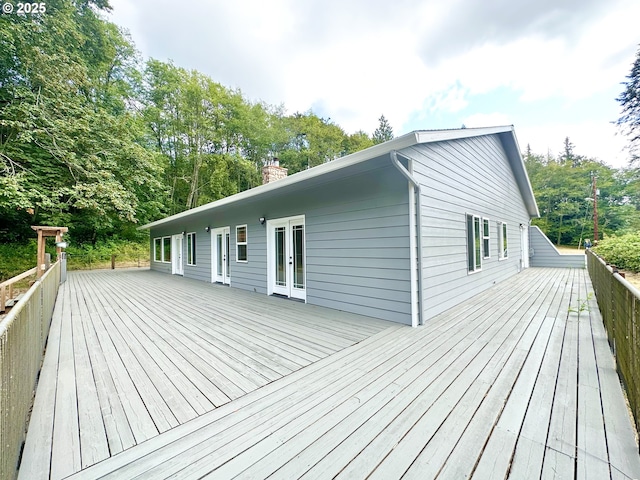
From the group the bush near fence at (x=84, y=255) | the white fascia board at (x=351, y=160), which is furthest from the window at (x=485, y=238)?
the bush near fence at (x=84, y=255)

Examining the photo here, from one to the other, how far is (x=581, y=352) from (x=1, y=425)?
14.6 ft

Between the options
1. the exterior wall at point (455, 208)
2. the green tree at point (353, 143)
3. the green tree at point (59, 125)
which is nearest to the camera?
the exterior wall at point (455, 208)

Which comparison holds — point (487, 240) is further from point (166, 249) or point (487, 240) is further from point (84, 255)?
point (84, 255)

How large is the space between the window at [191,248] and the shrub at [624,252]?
13945 millimetres

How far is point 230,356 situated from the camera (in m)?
2.97

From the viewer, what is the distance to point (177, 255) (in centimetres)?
1159

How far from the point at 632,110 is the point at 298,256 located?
18.3 m

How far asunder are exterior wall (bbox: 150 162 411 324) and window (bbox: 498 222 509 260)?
17.4 feet

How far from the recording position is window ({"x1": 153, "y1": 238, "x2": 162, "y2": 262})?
13281 millimetres

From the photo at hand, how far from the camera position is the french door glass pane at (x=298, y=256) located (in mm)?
5721

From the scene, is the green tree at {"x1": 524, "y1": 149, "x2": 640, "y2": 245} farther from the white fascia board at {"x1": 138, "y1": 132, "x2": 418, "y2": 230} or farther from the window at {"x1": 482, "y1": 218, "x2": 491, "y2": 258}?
the white fascia board at {"x1": 138, "y1": 132, "x2": 418, "y2": 230}

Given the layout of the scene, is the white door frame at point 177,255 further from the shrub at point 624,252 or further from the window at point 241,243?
the shrub at point 624,252

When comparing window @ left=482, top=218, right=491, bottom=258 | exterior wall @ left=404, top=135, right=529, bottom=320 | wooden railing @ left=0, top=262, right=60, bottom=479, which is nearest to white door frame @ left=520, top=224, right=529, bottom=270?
exterior wall @ left=404, top=135, right=529, bottom=320

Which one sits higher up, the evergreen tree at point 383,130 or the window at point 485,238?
the evergreen tree at point 383,130
